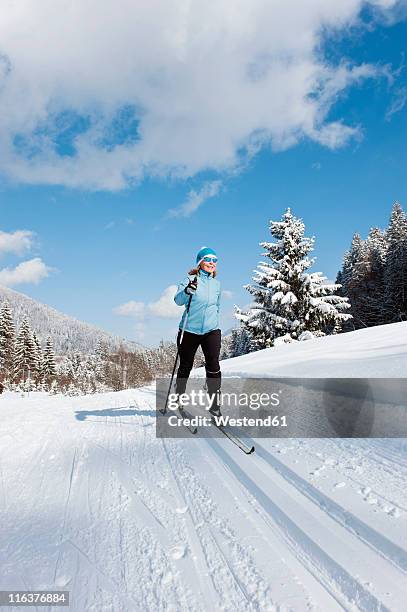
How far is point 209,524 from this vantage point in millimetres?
2234

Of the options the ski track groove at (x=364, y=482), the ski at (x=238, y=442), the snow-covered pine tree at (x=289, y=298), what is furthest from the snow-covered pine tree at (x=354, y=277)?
the ski track groove at (x=364, y=482)

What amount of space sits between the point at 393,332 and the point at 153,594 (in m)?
8.81

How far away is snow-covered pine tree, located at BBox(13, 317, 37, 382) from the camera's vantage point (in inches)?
1710

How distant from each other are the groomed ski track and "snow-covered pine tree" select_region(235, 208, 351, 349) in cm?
1657

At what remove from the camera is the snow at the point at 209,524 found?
1659 mm

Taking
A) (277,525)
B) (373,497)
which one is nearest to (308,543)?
(277,525)

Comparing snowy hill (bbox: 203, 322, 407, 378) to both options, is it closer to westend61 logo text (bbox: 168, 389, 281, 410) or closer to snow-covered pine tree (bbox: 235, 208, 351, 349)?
westend61 logo text (bbox: 168, 389, 281, 410)

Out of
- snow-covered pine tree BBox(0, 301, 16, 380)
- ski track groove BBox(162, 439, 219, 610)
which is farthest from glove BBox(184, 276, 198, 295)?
snow-covered pine tree BBox(0, 301, 16, 380)

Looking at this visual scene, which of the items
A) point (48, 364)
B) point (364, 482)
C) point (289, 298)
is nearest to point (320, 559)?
point (364, 482)

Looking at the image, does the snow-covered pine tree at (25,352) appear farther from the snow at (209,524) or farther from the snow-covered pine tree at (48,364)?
the snow at (209,524)

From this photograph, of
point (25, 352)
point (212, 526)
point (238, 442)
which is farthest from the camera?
point (25, 352)

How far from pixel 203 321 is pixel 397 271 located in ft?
117

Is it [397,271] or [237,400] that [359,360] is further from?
[397,271]

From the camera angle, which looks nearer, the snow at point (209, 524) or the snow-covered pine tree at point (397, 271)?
the snow at point (209, 524)
